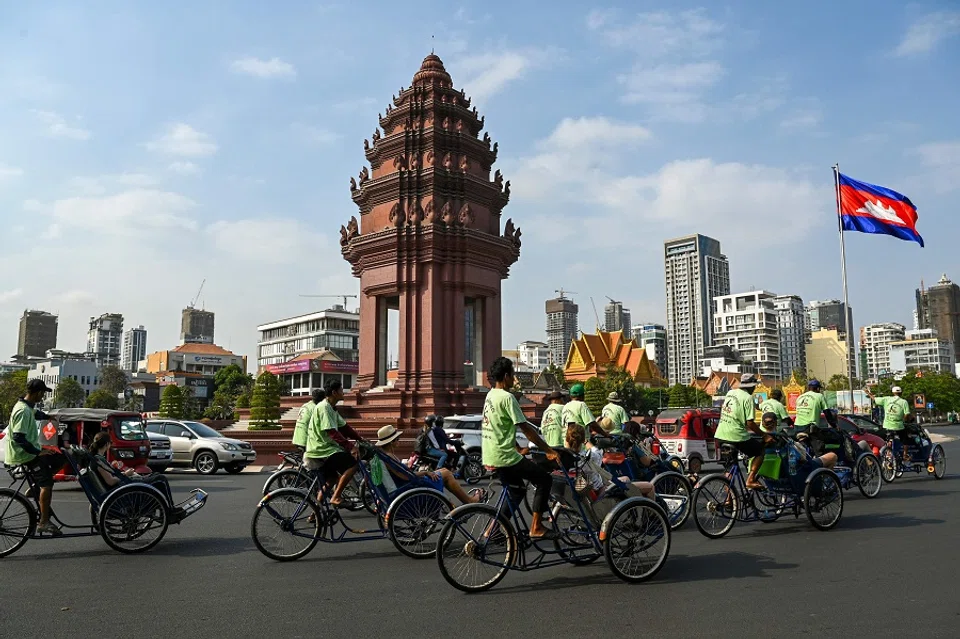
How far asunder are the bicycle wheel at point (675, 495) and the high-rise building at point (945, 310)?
688ft

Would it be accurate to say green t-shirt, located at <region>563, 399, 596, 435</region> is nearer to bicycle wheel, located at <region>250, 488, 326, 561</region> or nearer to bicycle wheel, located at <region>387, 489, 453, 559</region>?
bicycle wheel, located at <region>387, 489, 453, 559</region>

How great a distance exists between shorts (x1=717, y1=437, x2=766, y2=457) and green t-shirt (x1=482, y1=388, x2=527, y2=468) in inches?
144

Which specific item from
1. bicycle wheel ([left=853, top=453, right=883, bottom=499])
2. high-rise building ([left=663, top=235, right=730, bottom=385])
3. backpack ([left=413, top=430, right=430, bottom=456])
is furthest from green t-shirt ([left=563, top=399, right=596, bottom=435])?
high-rise building ([left=663, top=235, right=730, bottom=385])

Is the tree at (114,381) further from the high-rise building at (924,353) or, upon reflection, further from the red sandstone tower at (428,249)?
the high-rise building at (924,353)

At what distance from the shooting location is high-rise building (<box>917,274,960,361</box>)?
190500 mm

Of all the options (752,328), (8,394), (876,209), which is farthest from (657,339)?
(876,209)

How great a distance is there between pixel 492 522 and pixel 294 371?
4136 inches

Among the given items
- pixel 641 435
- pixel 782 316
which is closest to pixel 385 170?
pixel 641 435

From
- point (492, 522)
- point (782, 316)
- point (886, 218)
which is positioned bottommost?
point (492, 522)

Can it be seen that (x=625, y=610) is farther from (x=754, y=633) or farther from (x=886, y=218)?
(x=886, y=218)

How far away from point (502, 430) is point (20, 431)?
17.8ft

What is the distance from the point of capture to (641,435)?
12.7 m

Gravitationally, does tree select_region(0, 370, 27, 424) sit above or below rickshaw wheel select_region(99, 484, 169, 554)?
above

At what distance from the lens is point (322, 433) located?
347 inches
